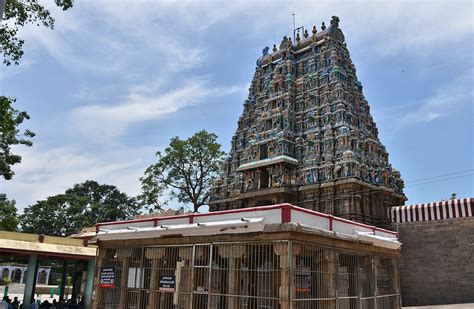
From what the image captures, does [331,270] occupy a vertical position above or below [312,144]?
below

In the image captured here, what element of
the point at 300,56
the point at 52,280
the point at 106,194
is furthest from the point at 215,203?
the point at 106,194

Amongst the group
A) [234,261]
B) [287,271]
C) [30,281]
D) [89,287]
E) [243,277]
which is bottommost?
[89,287]

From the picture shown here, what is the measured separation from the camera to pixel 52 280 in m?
49.6

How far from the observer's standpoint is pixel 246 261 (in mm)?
12469

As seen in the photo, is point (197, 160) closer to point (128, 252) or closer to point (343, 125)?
point (343, 125)

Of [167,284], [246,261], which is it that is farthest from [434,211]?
[167,284]

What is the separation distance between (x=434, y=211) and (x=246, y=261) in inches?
606

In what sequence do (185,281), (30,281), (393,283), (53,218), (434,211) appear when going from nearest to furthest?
(185,281) < (393,283) < (30,281) < (434,211) < (53,218)

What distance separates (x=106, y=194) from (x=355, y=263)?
60.3 meters

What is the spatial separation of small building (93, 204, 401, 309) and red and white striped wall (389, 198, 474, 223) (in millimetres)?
9337

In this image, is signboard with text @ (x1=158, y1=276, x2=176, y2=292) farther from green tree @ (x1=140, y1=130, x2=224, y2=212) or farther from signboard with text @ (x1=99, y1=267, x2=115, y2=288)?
green tree @ (x1=140, y1=130, x2=224, y2=212)

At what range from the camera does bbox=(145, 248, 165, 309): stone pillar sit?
12734 millimetres

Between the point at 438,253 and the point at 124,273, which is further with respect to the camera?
the point at 438,253

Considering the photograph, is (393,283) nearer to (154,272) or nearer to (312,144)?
(154,272)
